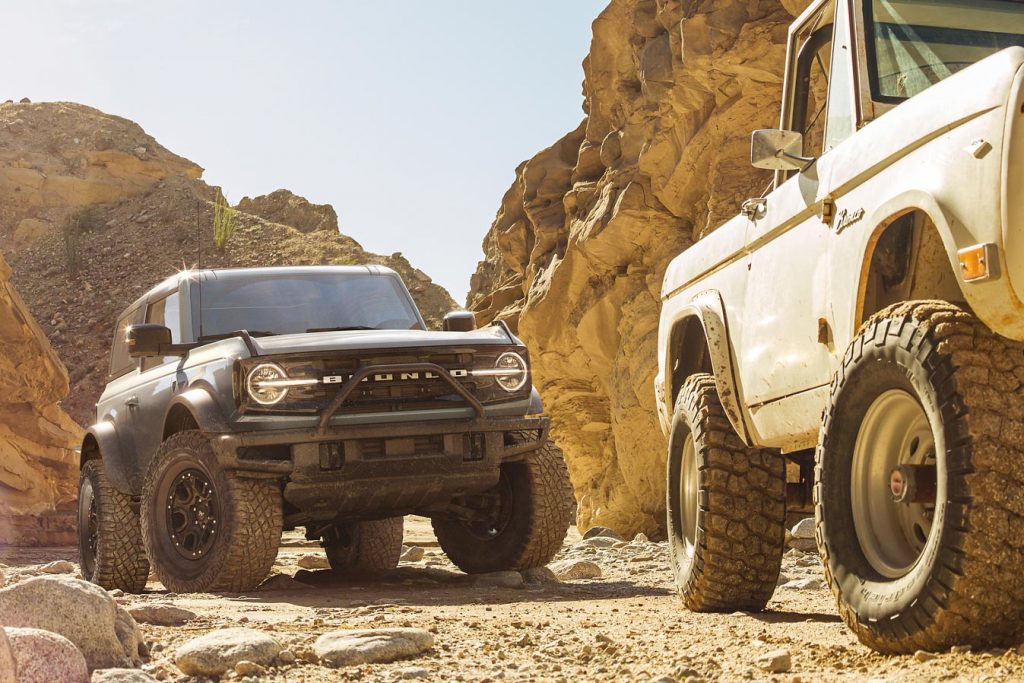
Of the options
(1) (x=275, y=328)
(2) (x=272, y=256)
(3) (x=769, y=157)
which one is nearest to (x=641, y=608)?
(3) (x=769, y=157)

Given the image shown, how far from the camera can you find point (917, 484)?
3914 millimetres

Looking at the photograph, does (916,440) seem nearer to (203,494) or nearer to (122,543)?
(203,494)

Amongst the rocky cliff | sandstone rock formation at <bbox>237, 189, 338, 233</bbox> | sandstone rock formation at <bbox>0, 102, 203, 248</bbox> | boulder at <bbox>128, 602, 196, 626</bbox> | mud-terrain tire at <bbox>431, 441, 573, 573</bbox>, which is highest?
sandstone rock formation at <bbox>0, 102, 203, 248</bbox>

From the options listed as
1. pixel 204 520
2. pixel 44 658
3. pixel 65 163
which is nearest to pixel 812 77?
pixel 44 658

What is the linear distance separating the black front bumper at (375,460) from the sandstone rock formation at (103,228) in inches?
1494

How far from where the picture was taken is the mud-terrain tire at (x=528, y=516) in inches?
333

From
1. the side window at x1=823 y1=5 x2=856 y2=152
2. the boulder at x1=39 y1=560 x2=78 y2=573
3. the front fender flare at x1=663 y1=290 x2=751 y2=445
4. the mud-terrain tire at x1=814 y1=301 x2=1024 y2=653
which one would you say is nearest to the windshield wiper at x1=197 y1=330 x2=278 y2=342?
the boulder at x1=39 y1=560 x2=78 y2=573

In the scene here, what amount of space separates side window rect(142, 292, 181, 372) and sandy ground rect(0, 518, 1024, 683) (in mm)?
1985

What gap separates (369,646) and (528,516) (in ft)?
12.5

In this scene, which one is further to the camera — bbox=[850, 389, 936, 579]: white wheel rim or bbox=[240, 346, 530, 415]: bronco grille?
bbox=[240, 346, 530, 415]: bronco grille

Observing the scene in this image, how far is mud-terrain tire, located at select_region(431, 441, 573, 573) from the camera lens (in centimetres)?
847

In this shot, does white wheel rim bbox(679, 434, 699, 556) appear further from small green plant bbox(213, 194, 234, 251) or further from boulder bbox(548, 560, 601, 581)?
small green plant bbox(213, 194, 234, 251)

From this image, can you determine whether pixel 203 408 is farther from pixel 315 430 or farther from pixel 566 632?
pixel 566 632

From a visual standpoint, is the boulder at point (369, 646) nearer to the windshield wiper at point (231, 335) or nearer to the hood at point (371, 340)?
the hood at point (371, 340)
